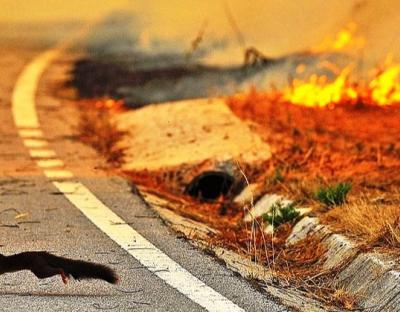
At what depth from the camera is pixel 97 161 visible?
11414 millimetres

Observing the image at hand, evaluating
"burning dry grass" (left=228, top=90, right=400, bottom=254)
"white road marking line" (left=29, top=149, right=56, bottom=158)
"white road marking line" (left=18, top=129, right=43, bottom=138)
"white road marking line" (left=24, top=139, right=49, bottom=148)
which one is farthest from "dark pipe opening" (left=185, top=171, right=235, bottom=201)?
"white road marking line" (left=18, top=129, right=43, bottom=138)

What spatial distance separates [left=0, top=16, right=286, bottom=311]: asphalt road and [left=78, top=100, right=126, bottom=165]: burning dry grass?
0.62 feet

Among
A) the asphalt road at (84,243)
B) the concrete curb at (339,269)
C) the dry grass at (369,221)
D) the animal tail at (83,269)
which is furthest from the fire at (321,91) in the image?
the animal tail at (83,269)

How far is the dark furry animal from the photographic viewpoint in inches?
281

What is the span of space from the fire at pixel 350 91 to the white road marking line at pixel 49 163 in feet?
10.9

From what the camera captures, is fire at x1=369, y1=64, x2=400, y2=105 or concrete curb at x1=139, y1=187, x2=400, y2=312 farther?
fire at x1=369, y1=64, x2=400, y2=105

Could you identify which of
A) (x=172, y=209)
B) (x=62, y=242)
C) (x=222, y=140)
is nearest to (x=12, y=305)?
(x=62, y=242)

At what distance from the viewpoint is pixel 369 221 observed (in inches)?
310

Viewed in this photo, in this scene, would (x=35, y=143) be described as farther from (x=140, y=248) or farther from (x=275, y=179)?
(x=140, y=248)

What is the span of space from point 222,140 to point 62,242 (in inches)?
151

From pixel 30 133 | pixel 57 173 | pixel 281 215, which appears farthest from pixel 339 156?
pixel 30 133

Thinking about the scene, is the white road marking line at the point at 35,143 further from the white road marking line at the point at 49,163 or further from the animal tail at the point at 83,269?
the animal tail at the point at 83,269

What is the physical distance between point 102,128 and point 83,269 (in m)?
5.97

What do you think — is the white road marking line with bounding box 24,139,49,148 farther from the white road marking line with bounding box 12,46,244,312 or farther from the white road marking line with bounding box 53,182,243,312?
the white road marking line with bounding box 53,182,243,312
